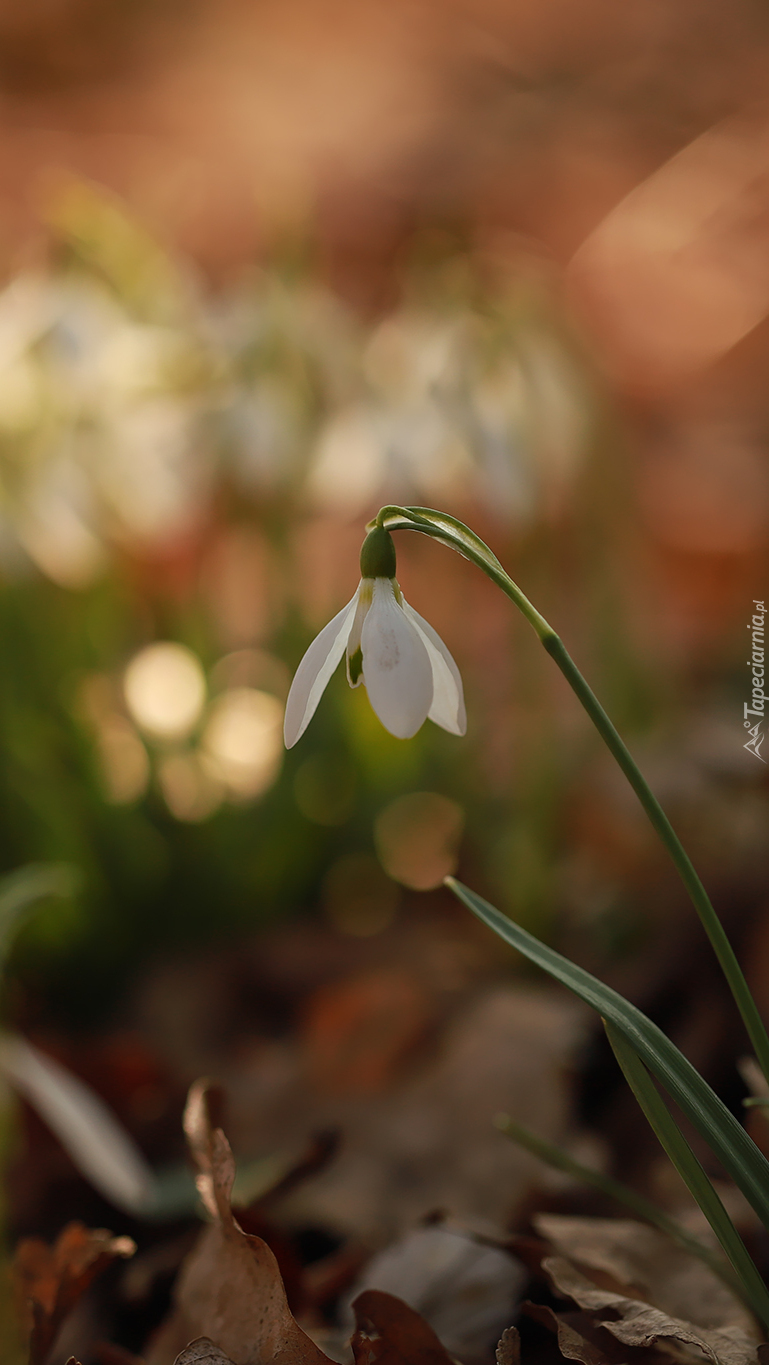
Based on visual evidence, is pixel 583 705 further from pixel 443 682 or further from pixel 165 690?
pixel 165 690

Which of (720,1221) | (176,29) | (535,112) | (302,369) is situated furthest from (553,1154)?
(176,29)

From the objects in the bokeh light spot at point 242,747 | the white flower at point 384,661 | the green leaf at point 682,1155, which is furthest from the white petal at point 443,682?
the bokeh light spot at point 242,747

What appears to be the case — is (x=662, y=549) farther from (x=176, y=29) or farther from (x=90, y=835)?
(x=176, y=29)

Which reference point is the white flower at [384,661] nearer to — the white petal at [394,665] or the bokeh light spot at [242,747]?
the white petal at [394,665]

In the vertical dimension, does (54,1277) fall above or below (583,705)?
below

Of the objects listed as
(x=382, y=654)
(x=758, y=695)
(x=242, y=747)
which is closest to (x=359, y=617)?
(x=382, y=654)
